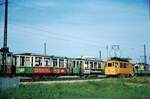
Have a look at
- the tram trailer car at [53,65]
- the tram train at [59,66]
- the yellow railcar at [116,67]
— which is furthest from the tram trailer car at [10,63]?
the yellow railcar at [116,67]

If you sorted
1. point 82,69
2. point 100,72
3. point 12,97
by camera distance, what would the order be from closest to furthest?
point 12,97
point 82,69
point 100,72

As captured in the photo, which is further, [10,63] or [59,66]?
[59,66]

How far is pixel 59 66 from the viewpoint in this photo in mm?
42875

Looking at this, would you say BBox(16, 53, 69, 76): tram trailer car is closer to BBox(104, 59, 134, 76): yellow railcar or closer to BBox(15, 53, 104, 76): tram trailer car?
BBox(15, 53, 104, 76): tram trailer car

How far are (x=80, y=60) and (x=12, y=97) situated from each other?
107 ft

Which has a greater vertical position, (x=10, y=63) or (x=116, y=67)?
(x=10, y=63)

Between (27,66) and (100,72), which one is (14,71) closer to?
(27,66)

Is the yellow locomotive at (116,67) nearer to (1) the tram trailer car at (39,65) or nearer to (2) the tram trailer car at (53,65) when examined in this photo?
(2) the tram trailer car at (53,65)

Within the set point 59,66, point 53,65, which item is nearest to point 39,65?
point 53,65

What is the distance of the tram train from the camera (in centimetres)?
3594

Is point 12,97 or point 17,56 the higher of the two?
point 17,56

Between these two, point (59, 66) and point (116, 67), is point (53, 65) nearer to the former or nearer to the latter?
point (59, 66)

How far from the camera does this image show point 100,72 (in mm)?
52375

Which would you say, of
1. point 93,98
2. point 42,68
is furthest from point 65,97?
point 42,68
